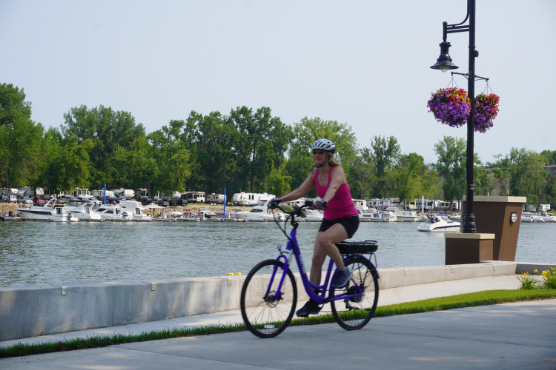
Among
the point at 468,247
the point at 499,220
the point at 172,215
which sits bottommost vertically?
the point at 172,215

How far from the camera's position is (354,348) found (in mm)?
5652

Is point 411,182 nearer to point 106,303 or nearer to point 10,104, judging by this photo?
point 10,104

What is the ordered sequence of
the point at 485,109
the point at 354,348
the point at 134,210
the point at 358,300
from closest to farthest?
the point at 354,348 → the point at 358,300 → the point at 485,109 → the point at 134,210

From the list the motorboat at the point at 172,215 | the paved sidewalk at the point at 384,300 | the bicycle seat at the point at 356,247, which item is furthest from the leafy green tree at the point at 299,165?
the bicycle seat at the point at 356,247

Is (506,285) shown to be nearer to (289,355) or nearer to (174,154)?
(289,355)

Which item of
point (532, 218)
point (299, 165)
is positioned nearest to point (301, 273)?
point (299, 165)

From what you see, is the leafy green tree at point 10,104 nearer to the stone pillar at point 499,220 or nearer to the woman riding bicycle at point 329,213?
the stone pillar at point 499,220

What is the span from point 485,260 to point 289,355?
978 centimetres

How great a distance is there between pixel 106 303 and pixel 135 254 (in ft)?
122

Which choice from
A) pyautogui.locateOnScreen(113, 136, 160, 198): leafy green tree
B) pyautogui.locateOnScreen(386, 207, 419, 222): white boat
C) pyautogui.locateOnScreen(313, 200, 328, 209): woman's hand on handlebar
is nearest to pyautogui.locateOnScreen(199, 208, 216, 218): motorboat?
pyautogui.locateOnScreen(113, 136, 160, 198): leafy green tree

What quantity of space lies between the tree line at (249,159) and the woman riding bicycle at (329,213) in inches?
3912

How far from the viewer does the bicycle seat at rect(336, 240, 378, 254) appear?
21.7 feet

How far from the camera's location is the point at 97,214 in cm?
8225

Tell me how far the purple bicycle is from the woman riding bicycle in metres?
0.11
